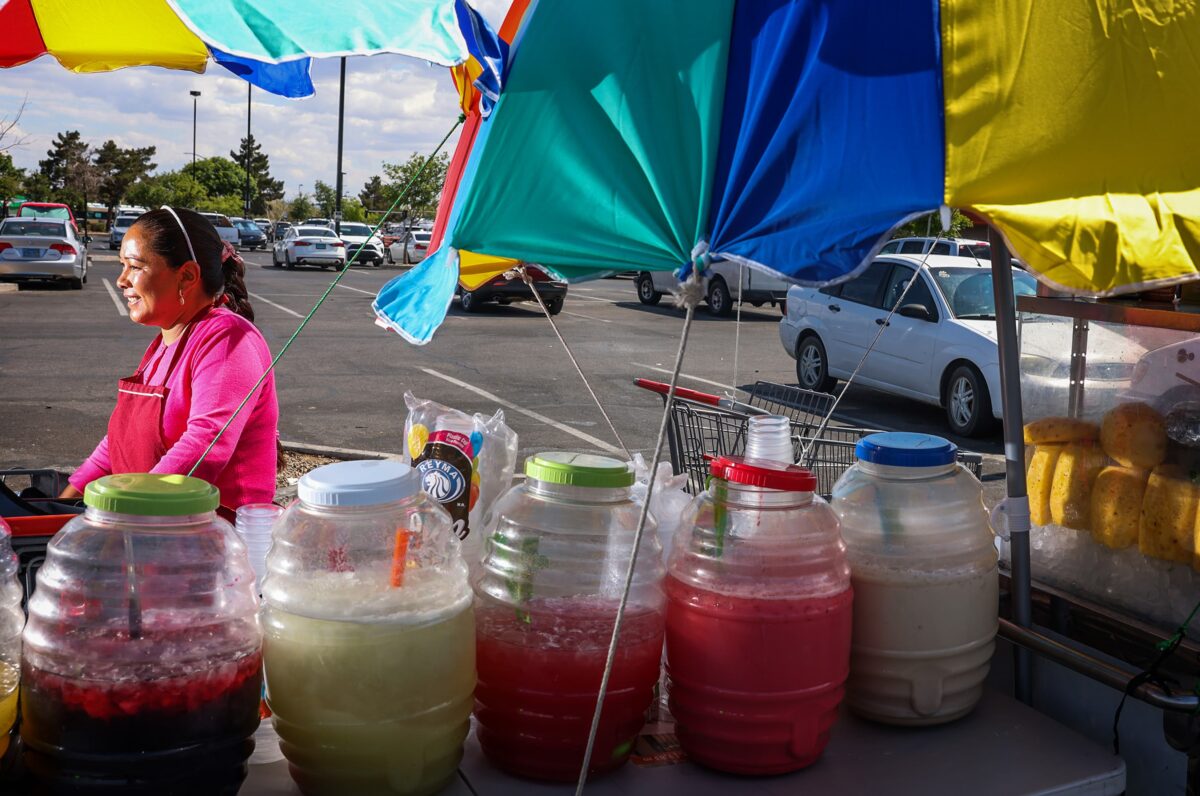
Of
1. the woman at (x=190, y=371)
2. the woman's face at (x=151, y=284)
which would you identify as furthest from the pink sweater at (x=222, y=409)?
the woman's face at (x=151, y=284)

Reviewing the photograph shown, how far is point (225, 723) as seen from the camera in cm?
172

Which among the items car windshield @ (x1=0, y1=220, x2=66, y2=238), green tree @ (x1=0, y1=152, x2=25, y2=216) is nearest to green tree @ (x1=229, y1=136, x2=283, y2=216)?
green tree @ (x1=0, y1=152, x2=25, y2=216)

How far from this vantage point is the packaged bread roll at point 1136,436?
97.9 inches

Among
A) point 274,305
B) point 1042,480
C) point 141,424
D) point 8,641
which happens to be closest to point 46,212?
point 274,305

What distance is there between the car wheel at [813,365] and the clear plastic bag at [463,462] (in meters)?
11.4

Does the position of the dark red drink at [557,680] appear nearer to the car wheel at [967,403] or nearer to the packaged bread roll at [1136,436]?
the packaged bread roll at [1136,436]

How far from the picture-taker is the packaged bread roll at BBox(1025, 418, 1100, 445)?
268 cm

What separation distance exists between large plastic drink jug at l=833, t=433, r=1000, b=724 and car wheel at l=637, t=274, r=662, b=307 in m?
24.6

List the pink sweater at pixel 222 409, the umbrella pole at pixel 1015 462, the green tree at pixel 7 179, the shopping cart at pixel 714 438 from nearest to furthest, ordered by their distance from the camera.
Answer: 1. the umbrella pole at pixel 1015 462
2. the pink sweater at pixel 222 409
3. the shopping cart at pixel 714 438
4. the green tree at pixel 7 179

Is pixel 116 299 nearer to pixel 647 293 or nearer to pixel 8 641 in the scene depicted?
pixel 647 293

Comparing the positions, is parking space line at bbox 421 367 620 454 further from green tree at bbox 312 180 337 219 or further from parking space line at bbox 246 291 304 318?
green tree at bbox 312 180 337 219

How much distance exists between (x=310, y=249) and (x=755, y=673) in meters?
40.5

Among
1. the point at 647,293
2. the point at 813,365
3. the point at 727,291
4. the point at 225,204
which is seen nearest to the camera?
the point at 813,365

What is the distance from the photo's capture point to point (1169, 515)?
7.87ft
